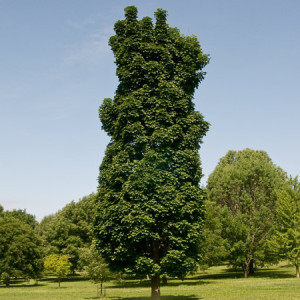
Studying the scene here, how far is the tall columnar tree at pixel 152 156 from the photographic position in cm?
2038

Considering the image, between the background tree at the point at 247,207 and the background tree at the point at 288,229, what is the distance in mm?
2917

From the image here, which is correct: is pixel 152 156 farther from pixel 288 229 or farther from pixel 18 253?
pixel 18 253

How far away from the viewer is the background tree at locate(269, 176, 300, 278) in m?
43.6

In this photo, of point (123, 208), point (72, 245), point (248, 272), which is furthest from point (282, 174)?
point (123, 208)

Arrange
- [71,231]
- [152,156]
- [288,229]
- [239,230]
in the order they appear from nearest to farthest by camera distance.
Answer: [152,156], [288,229], [239,230], [71,231]

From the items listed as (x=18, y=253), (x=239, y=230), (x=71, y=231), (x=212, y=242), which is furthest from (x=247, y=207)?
(x=18, y=253)

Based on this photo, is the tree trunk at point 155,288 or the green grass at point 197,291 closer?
the tree trunk at point 155,288

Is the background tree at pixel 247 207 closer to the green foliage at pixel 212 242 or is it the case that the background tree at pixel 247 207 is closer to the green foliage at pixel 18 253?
the green foliage at pixel 212 242

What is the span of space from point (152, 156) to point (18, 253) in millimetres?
41156

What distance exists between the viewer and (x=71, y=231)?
6612cm

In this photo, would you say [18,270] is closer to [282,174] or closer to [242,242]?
[242,242]

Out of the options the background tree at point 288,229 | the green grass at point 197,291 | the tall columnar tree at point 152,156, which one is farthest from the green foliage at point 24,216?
the tall columnar tree at point 152,156

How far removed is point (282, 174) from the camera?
61.8m

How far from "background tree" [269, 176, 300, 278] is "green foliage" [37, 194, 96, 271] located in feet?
105
